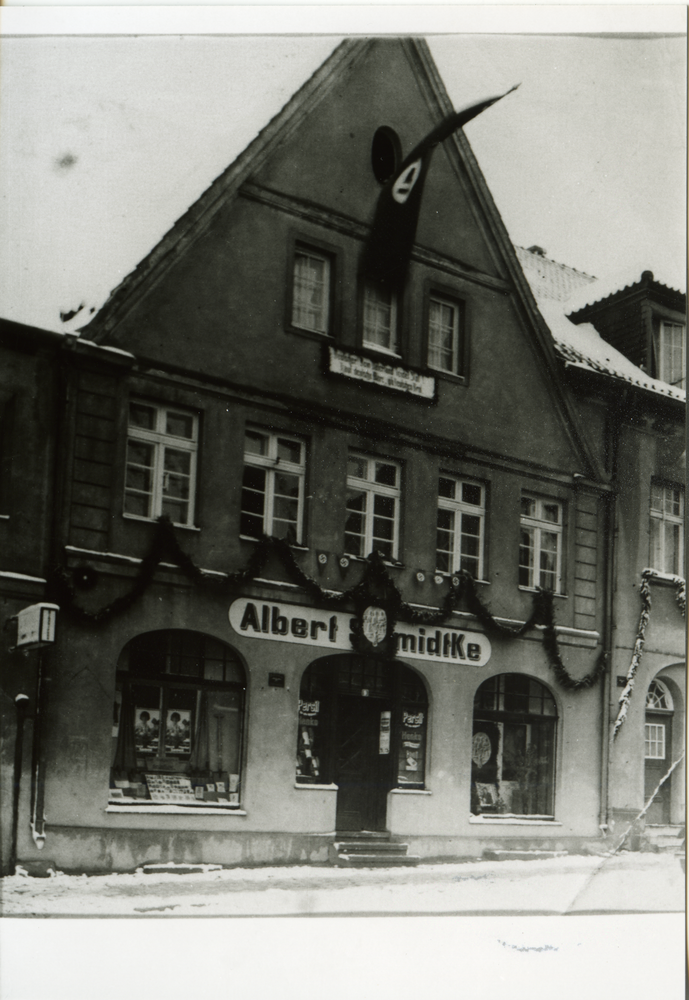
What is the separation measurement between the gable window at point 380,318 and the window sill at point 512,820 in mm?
3106

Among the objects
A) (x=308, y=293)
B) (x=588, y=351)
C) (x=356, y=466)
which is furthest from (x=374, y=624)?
(x=588, y=351)

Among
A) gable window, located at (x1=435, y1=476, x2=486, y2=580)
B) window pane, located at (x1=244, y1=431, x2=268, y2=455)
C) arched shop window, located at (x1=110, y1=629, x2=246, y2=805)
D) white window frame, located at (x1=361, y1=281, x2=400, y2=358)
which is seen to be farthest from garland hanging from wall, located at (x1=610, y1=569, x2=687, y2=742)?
window pane, located at (x1=244, y1=431, x2=268, y2=455)

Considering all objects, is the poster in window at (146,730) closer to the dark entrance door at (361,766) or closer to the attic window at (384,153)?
the dark entrance door at (361,766)

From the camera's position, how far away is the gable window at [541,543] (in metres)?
8.41

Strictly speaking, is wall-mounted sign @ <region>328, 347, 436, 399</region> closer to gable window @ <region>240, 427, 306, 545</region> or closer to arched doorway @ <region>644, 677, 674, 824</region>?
gable window @ <region>240, 427, 306, 545</region>

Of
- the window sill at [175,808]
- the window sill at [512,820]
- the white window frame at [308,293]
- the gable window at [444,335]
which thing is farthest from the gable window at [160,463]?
the window sill at [512,820]

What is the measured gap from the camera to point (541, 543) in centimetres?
852

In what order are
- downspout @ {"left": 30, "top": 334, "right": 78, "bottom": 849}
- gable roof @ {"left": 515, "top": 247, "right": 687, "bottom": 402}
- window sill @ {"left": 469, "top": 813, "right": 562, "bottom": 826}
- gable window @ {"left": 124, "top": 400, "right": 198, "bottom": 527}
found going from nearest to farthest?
1. downspout @ {"left": 30, "top": 334, "right": 78, "bottom": 849}
2. gable window @ {"left": 124, "top": 400, "right": 198, "bottom": 527}
3. window sill @ {"left": 469, "top": 813, "right": 562, "bottom": 826}
4. gable roof @ {"left": 515, "top": 247, "right": 687, "bottom": 402}

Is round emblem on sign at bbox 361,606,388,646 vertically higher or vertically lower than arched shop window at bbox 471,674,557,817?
higher

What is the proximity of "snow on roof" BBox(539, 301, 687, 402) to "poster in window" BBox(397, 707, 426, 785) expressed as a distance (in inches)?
108

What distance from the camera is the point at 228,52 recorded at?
23.7 feet

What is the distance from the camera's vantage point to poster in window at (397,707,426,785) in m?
7.86

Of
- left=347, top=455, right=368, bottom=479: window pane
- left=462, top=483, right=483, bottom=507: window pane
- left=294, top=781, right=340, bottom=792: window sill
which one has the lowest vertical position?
left=294, top=781, right=340, bottom=792: window sill

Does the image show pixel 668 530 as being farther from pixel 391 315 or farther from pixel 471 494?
pixel 391 315
